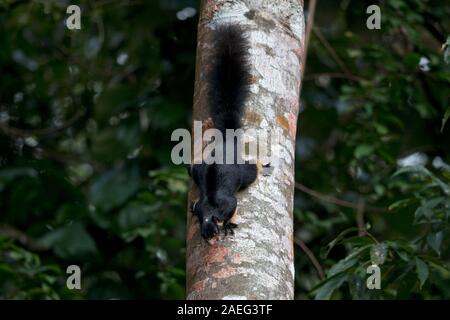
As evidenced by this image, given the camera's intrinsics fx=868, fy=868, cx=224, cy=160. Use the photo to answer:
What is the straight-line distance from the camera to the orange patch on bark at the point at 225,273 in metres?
2.20

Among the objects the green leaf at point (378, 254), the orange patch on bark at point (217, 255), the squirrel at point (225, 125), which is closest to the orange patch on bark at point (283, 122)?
the squirrel at point (225, 125)

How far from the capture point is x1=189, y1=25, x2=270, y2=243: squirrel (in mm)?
2420

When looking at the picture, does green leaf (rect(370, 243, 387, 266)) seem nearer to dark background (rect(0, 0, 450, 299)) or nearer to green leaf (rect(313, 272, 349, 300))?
green leaf (rect(313, 272, 349, 300))

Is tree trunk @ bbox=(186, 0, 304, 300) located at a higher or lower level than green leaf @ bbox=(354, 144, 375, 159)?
lower

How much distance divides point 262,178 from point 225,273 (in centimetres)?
34

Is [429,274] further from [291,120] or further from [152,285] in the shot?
[152,285]

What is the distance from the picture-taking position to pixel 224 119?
2691mm

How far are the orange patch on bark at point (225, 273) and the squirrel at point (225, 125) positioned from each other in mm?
141

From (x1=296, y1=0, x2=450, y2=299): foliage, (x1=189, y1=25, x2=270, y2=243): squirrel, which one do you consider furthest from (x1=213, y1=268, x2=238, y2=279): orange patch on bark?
(x1=296, y1=0, x2=450, y2=299): foliage

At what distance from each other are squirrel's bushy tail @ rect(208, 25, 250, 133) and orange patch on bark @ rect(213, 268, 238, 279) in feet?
1.79

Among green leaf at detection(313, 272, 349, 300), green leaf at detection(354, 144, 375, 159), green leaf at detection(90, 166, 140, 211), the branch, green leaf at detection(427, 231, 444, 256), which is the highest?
the branch

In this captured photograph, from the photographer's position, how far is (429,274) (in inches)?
127

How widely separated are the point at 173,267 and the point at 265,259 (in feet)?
6.71

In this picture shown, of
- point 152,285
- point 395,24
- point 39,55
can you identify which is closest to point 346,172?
point 395,24
